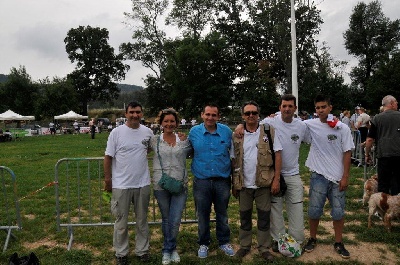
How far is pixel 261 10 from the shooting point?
33.3 meters

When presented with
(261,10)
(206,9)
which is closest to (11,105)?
(206,9)

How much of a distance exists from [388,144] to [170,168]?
3768 millimetres

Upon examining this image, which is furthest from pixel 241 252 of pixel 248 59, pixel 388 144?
pixel 248 59

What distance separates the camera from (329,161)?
4316 millimetres

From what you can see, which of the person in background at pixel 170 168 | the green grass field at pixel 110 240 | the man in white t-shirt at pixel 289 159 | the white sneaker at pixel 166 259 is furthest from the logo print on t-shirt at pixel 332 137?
A: the white sneaker at pixel 166 259

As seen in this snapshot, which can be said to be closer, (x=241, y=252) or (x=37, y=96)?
(x=241, y=252)

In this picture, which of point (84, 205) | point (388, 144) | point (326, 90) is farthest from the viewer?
point (326, 90)

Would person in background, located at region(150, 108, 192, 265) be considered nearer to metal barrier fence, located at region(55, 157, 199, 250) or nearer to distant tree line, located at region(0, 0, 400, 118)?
metal barrier fence, located at region(55, 157, 199, 250)

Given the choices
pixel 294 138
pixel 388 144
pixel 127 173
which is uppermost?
pixel 294 138

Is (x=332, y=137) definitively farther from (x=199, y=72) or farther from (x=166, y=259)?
(x=199, y=72)

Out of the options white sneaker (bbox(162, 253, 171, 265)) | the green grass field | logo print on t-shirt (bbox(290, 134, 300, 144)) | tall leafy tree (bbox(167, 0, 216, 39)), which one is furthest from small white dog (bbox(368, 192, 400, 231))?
tall leafy tree (bbox(167, 0, 216, 39))

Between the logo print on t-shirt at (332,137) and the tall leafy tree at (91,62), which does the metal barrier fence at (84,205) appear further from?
the tall leafy tree at (91,62)

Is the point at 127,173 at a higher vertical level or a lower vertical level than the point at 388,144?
lower

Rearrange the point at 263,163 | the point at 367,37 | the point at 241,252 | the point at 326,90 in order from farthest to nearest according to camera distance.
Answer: the point at 367,37, the point at 326,90, the point at 241,252, the point at 263,163
